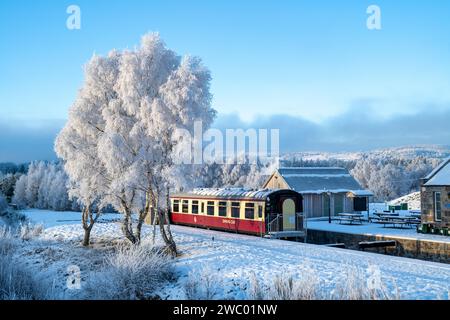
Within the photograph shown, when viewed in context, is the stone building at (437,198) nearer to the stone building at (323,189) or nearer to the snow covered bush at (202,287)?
the stone building at (323,189)

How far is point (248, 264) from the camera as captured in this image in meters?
13.9

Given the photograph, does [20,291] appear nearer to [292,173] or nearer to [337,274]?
[337,274]

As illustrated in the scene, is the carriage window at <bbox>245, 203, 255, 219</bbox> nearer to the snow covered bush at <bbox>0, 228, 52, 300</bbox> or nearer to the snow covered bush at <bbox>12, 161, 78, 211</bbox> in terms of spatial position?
the snow covered bush at <bbox>0, 228, 52, 300</bbox>

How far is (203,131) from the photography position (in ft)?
56.3

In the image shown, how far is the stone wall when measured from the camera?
65.5 ft

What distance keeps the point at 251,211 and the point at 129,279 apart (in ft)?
42.4

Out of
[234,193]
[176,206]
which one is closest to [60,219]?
[176,206]

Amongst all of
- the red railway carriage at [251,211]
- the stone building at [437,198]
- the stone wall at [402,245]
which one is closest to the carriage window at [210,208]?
the red railway carriage at [251,211]

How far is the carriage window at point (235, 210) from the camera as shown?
24337mm

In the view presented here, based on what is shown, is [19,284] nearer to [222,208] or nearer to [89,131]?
[89,131]

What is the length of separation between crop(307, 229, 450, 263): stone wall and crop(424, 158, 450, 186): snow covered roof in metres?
4.71

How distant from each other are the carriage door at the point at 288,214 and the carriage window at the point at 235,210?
2726 mm

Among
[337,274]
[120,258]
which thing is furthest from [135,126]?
[337,274]
